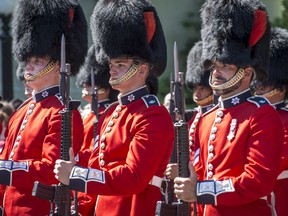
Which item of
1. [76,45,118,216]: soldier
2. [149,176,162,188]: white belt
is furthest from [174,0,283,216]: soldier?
[76,45,118,216]: soldier

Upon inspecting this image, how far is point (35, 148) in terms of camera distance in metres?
6.26

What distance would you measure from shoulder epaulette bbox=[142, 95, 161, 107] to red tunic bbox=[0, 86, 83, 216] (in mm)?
582

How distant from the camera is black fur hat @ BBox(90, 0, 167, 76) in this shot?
610cm

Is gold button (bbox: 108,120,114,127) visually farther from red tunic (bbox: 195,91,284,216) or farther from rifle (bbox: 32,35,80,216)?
red tunic (bbox: 195,91,284,216)

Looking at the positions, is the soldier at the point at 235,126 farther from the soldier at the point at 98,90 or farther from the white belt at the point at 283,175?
the soldier at the point at 98,90

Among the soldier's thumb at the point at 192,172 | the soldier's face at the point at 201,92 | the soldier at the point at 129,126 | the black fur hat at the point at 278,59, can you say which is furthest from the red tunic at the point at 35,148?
the soldier's face at the point at 201,92

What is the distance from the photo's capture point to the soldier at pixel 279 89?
260 inches

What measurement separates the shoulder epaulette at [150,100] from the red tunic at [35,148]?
582mm

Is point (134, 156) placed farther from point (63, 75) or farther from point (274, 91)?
point (274, 91)

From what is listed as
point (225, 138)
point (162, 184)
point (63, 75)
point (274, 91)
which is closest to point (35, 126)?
point (63, 75)

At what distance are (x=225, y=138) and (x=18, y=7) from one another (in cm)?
220

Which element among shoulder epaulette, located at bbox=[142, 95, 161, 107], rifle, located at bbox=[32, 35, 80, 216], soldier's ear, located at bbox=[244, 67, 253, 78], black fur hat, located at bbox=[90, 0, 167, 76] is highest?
black fur hat, located at bbox=[90, 0, 167, 76]

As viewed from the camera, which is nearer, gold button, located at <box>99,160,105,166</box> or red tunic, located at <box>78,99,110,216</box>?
gold button, located at <box>99,160,105,166</box>

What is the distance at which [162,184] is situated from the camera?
630cm
